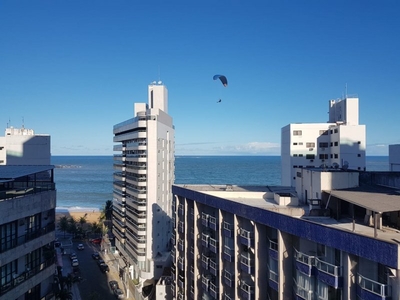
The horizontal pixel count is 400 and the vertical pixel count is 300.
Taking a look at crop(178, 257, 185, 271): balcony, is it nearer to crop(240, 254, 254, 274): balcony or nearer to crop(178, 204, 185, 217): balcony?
crop(178, 204, 185, 217): balcony

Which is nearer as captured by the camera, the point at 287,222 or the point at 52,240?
the point at 287,222

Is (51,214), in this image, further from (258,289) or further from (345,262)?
(345,262)

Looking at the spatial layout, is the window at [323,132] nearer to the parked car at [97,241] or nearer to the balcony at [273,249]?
the balcony at [273,249]

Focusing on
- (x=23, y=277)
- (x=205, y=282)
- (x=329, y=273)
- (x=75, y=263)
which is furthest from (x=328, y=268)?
(x=75, y=263)

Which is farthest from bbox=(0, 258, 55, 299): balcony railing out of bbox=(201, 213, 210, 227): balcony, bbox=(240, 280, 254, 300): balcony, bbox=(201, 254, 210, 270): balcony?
bbox=(240, 280, 254, 300): balcony

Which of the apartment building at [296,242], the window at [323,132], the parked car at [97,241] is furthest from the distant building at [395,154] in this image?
the parked car at [97,241]

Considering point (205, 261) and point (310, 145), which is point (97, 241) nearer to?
point (310, 145)

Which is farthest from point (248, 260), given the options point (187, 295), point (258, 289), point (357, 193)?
point (187, 295)

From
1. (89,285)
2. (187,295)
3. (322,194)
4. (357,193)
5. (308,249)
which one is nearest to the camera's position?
(308,249)
